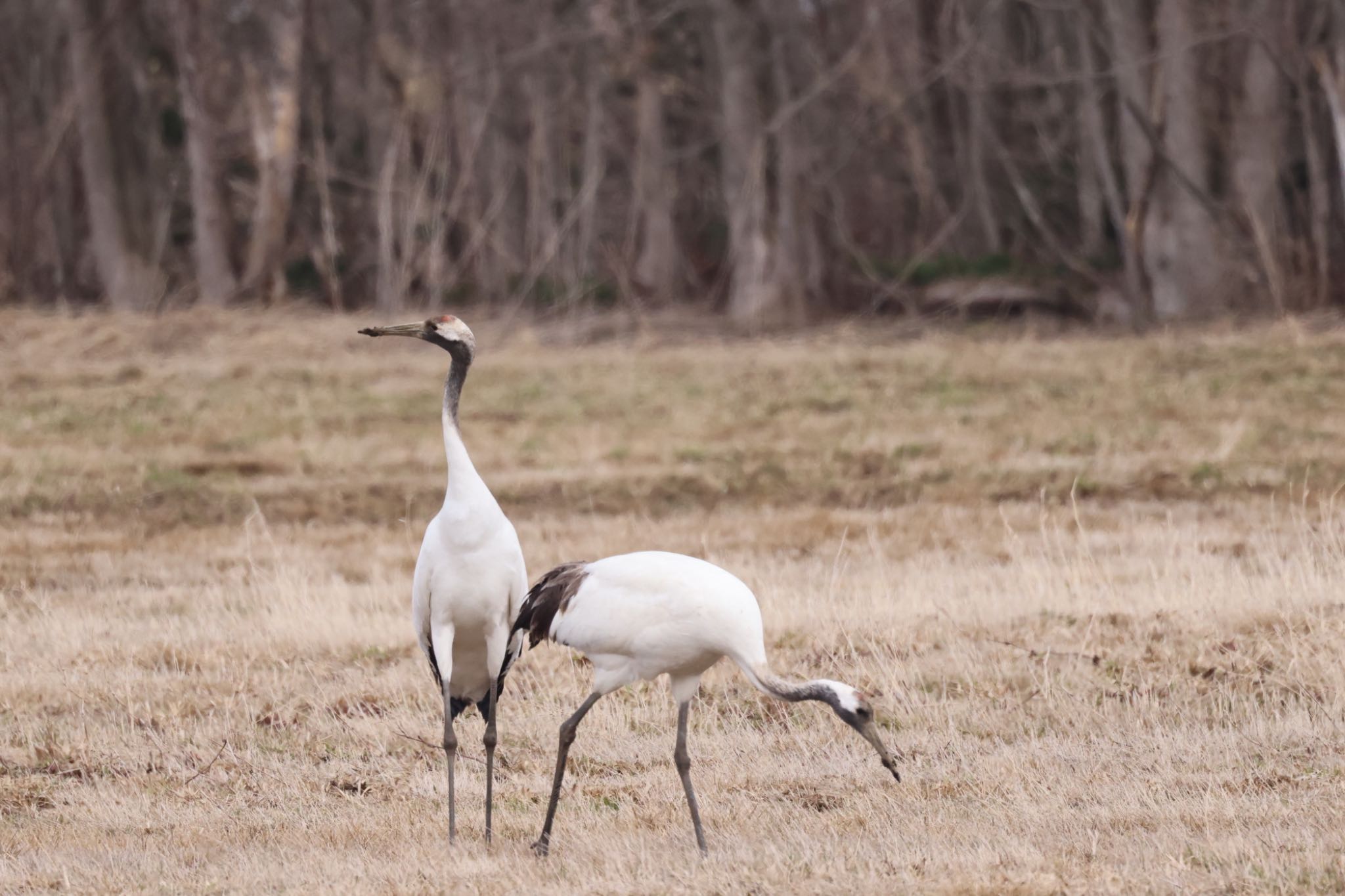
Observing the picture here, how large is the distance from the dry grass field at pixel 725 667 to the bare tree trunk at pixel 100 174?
10.5 m

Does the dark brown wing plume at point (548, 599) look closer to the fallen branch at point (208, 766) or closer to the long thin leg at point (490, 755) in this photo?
the long thin leg at point (490, 755)

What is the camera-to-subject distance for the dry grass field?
5992 millimetres

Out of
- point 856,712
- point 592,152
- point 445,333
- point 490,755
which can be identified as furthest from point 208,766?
point 592,152

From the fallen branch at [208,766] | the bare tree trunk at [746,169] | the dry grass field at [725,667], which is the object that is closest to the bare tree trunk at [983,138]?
the bare tree trunk at [746,169]

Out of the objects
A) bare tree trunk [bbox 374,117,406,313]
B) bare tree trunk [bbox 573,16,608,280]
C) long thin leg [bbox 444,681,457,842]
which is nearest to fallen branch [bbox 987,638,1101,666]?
long thin leg [bbox 444,681,457,842]

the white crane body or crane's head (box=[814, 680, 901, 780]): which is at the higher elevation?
the white crane body

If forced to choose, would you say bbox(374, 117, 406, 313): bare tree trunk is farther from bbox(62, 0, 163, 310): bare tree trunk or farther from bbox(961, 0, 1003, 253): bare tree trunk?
bbox(961, 0, 1003, 253): bare tree trunk

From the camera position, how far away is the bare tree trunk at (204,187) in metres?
29.1

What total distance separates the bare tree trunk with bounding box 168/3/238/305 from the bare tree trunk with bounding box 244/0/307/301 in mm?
610

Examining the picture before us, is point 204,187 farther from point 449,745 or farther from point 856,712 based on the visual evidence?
point 856,712

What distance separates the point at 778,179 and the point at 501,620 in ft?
74.6

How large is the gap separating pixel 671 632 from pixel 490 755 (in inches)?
47.4

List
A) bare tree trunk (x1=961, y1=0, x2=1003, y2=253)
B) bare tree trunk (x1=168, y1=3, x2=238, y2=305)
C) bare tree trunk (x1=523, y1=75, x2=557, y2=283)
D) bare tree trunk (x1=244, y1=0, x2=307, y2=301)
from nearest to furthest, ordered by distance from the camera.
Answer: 1. bare tree trunk (x1=168, y1=3, x2=238, y2=305)
2. bare tree trunk (x1=244, y1=0, x2=307, y2=301)
3. bare tree trunk (x1=523, y1=75, x2=557, y2=283)
4. bare tree trunk (x1=961, y1=0, x2=1003, y2=253)

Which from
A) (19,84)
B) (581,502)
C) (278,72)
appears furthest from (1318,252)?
(19,84)
